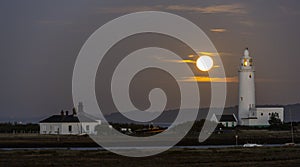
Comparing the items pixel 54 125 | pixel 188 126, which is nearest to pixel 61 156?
pixel 54 125

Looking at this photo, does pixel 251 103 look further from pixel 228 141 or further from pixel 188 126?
pixel 228 141

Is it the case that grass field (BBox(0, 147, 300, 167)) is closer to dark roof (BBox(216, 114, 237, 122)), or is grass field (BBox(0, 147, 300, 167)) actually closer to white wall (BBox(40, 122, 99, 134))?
white wall (BBox(40, 122, 99, 134))

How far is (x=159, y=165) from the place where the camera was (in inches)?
1665

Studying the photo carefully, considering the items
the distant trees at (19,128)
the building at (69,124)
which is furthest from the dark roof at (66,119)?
the distant trees at (19,128)

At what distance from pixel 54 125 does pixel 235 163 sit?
1881 inches

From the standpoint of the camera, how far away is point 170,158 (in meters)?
48.0

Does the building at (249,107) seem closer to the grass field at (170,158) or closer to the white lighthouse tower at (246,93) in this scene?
the white lighthouse tower at (246,93)

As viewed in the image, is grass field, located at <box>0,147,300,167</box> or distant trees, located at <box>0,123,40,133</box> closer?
grass field, located at <box>0,147,300,167</box>

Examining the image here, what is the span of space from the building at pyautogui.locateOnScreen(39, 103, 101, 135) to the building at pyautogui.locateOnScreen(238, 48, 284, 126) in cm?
2254

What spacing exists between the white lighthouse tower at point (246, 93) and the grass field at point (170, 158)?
146ft

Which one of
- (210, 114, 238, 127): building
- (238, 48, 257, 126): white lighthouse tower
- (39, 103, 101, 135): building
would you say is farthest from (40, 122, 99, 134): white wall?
(238, 48, 257, 126): white lighthouse tower

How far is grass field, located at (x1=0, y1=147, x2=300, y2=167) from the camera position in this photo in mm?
43625

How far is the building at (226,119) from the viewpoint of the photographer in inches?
4048

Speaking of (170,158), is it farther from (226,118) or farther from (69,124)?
(226,118)
